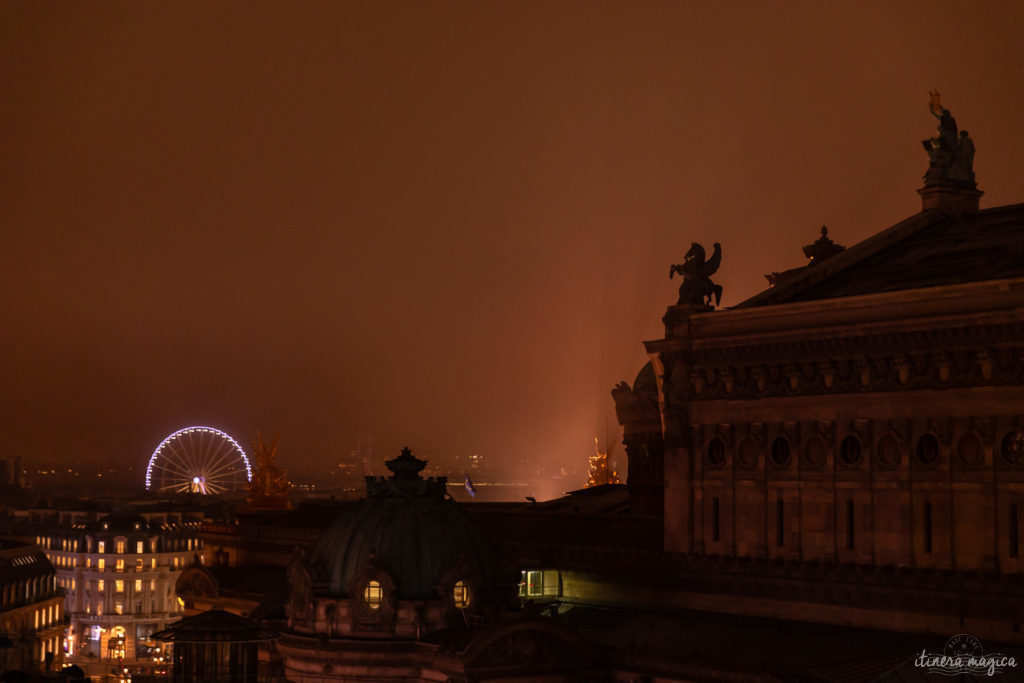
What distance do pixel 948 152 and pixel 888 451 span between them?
56.3 feet

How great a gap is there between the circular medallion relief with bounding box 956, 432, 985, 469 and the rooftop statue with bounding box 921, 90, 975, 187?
17.4 m

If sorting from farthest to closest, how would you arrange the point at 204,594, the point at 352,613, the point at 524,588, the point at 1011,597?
the point at 204,594 → the point at 524,588 → the point at 352,613 → the point at 1011,597

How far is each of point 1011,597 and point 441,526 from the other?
2588cm

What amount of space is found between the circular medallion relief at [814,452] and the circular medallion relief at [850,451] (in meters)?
1.01

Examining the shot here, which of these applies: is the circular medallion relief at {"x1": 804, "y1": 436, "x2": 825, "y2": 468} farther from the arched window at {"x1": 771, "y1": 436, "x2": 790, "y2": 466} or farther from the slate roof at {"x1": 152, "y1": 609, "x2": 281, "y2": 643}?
the slate roof at {"x1": 152, "y1": 609, "x2": 281, "y2": 643}

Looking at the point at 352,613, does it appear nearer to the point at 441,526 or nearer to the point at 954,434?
the point at 441,526

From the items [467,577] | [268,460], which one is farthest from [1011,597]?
[268,460]

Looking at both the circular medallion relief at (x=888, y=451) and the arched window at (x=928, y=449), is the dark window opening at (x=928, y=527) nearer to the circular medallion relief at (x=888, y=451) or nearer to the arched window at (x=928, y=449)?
the arched window at (x=928, y=449)

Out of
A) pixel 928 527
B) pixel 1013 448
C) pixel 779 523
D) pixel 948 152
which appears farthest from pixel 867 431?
pixel 948 152

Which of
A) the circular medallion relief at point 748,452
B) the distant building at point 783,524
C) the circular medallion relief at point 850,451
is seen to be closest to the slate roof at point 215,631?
the distant building at point 783,524

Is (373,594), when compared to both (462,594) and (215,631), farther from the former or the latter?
(215,631)

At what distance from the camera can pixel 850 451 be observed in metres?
71.8

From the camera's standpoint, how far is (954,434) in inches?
2648

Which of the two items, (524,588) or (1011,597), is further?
(524,588)
